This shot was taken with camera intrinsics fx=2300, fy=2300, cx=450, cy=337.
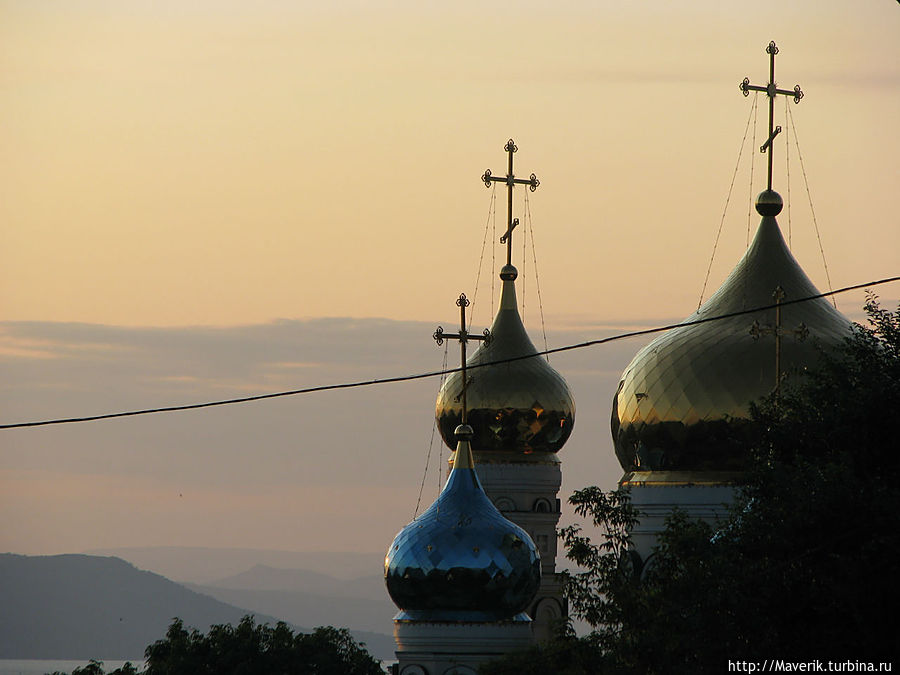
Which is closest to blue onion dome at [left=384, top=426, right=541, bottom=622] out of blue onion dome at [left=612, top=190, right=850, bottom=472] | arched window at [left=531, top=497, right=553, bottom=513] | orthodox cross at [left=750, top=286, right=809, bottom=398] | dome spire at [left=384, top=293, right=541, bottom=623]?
dome spire at [left=384, top=293, right=541, bottom=623]

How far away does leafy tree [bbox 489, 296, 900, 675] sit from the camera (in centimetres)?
1895

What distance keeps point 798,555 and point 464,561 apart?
1604 centimetres

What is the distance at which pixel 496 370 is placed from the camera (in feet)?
137

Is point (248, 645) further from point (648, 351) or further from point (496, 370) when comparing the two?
point (648, 351)

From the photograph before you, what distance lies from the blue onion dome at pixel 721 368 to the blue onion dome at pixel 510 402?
20.8ft

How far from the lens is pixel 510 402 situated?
4166cm

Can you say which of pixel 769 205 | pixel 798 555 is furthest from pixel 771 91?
pixel 798 555

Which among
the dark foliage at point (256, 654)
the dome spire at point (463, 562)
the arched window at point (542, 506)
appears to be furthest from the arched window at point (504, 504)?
the dome spire at point (463, 562)

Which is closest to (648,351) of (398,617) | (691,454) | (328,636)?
(691,454)

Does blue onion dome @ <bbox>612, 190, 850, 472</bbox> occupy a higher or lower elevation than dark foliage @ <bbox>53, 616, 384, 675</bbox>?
higher

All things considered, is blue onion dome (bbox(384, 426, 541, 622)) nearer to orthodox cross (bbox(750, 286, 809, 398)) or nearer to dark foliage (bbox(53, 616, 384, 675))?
orthodox cross (bbox(750, 286, 809, 398))

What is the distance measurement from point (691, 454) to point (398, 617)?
5.48 meters

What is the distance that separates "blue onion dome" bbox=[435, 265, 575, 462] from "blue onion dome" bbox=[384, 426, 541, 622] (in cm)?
584

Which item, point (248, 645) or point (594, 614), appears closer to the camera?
point (594, 614)
